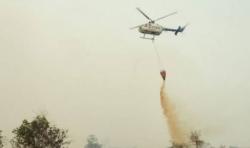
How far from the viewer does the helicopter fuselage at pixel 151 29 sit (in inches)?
3553

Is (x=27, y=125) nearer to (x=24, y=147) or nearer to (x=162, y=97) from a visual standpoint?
(x=24, y=147)

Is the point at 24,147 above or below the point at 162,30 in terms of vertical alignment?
below

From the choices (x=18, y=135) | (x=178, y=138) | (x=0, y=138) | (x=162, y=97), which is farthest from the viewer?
(x=178, y=138)

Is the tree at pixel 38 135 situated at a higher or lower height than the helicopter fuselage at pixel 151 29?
lower

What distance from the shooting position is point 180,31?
9850 centimetres

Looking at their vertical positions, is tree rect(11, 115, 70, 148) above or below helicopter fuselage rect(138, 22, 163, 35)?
below

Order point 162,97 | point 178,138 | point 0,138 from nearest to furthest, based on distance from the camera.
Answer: point 162,97
point 0,138
point 178,138

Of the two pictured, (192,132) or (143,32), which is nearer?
(143,32)

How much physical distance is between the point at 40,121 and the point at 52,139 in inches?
179

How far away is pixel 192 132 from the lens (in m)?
126

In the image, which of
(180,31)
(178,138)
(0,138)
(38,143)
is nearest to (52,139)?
(38,143)

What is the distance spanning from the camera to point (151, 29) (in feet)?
298

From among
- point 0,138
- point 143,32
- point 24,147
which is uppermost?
point 143,32

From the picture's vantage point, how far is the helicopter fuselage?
90244 mm
